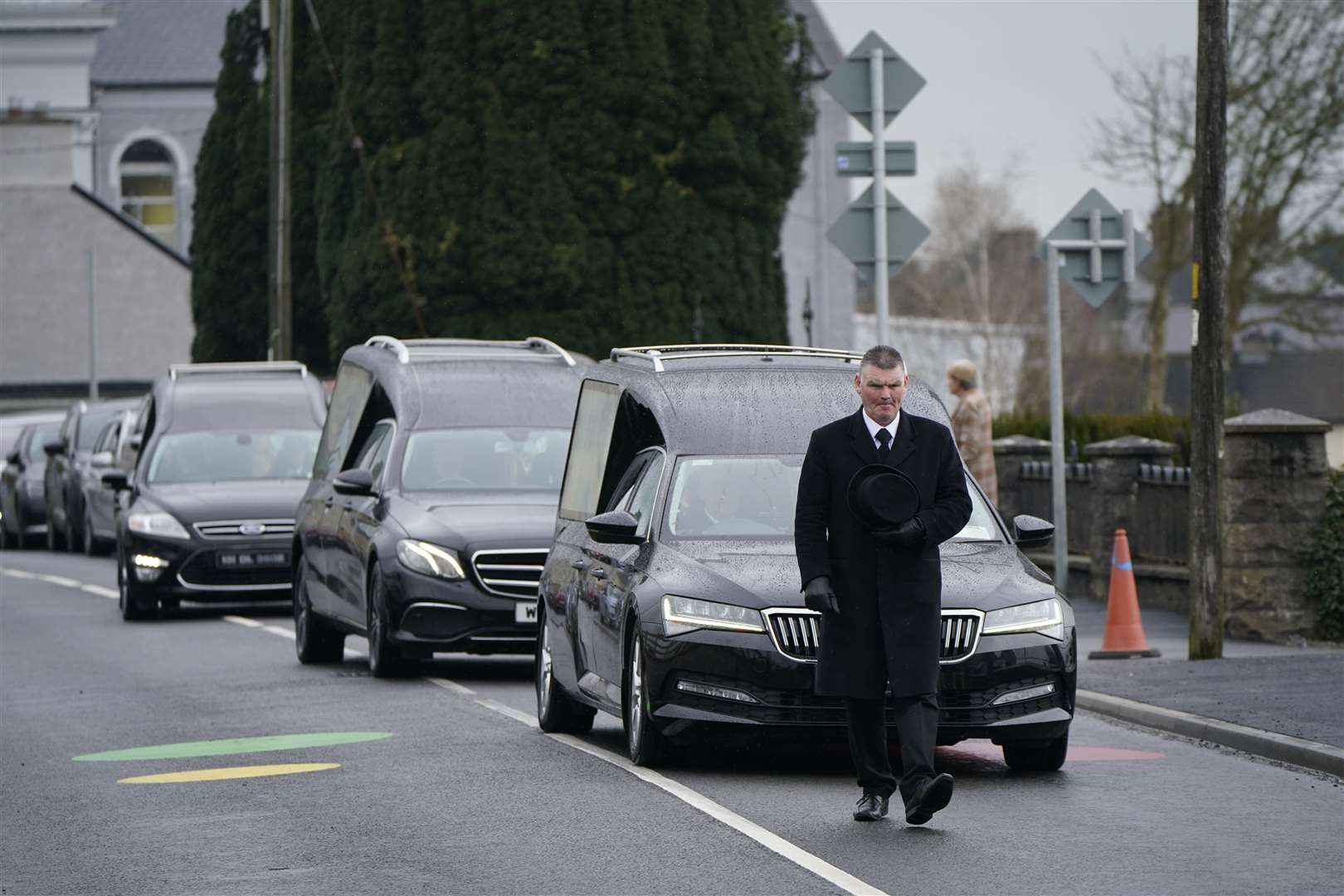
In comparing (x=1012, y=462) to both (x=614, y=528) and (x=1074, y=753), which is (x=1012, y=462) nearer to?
(x=1074, y=753)

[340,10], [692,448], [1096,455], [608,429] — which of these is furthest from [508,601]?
[340,10]

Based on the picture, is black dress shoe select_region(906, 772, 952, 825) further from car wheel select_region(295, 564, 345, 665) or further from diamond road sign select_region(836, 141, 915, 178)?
diamond road sign select_region(836, 141, 915, 178)

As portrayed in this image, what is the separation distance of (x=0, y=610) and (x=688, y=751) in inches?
550

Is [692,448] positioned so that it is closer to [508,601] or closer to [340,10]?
[508,601]

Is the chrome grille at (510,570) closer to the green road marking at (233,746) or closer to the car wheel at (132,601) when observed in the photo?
the green road marking at (233,746)

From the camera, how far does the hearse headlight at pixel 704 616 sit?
11.0 meters

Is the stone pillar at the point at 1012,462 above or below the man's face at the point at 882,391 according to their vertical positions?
below

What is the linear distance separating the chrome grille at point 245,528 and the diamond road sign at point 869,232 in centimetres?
570

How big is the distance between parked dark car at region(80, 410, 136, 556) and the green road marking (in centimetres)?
1842

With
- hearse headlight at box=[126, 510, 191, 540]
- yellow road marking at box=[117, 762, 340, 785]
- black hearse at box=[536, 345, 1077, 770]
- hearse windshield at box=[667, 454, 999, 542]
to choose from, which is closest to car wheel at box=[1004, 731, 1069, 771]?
black hearse at box=[536, 345, 1077, 770]

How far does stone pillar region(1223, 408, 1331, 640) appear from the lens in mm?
18969

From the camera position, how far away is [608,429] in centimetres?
1345

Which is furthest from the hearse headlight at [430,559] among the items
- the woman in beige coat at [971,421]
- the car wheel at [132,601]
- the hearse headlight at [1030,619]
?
the car wheel at [132,601]

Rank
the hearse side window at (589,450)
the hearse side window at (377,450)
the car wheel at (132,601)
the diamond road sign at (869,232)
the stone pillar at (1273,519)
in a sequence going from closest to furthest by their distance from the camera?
the hearse side window at (589,450), the hearse side window at (377,450), the stone pillar at (1273,519), the diamond road sign at (869,232), the car wheel at (132,601)
